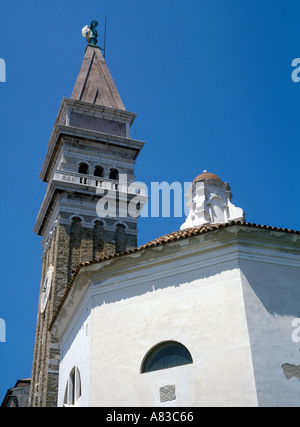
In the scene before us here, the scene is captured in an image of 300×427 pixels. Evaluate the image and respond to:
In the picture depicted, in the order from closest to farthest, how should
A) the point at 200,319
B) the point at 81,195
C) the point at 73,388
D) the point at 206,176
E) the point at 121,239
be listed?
the point at 200,319, the point at 73,388, the point at 206,176, the point at 121,239, the point at 81,195

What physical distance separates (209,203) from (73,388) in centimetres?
836

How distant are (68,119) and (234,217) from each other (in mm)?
15096

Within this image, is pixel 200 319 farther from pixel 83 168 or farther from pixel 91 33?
pixel 91 33

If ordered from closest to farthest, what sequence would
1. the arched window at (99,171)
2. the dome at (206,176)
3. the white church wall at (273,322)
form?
the white church wall at (273,322)
the dome at (206,176)
the arched window at (99,171)

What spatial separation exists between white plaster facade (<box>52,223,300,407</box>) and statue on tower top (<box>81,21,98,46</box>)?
1158 inches

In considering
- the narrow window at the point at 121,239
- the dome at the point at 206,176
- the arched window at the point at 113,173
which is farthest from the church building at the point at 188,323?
the arched window at the point at 113,173

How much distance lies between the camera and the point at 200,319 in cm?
1266

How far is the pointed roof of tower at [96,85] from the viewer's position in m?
34.5

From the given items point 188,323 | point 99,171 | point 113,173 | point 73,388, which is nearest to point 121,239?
point 113,173

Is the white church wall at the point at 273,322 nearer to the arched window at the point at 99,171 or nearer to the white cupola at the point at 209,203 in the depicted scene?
the white cupola at the point at 209,203

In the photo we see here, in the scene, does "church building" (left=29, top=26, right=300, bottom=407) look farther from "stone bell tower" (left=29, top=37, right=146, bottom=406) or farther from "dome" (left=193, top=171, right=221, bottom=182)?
"stone bell tower" (left=29, top=37, right=146, bottom=406)

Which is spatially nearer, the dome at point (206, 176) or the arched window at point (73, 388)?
the arched window at point (73, 388)

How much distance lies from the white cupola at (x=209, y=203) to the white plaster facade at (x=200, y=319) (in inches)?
242

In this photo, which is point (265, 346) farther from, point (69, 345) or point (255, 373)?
point (69, 345)
